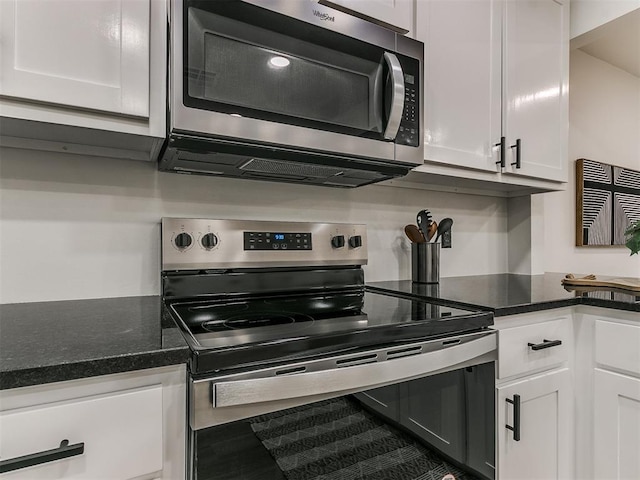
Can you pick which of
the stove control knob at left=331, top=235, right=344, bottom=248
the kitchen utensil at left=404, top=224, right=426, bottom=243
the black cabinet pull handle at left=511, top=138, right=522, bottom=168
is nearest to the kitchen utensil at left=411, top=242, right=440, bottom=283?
the kitchen utensil at left=404, top=224, right=426, bottom=243

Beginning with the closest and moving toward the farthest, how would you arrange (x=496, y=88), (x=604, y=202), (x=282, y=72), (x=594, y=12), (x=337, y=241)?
(x=282, y=72) < (x=337, y=241) < (x=496, y=88) < (x=594, y=12) < (x=604, y=202)

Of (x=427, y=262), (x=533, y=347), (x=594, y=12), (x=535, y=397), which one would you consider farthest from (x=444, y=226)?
(x=594, y=12)

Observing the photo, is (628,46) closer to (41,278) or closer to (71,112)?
(71,112)

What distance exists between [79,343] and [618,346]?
1.47 metres

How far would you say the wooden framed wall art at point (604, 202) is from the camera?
2246 mm

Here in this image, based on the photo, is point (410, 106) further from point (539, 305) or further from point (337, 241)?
point (539, 305)

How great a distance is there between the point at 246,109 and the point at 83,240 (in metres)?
0.65

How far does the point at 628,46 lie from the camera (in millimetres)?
2135

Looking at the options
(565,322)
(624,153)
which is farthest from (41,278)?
(624,153)

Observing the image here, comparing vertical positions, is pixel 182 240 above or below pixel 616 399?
above

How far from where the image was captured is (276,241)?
4.29 ft

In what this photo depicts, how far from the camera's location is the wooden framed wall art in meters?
2.25

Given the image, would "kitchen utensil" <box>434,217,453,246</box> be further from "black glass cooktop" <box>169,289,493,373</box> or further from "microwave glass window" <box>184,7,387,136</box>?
"microwave glass window" <box>184,7,387,136</box>

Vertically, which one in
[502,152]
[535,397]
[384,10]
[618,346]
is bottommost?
[535,397]
